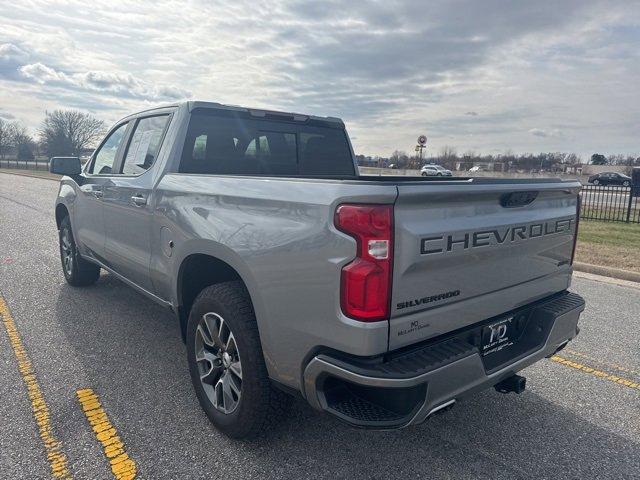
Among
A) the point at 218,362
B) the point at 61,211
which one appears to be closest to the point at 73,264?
the point at 61,211

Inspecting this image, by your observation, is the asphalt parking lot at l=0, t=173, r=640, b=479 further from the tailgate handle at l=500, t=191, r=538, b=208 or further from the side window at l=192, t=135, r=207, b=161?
the side window at l=192, t=135, r=207, b=161

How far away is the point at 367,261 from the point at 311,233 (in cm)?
30

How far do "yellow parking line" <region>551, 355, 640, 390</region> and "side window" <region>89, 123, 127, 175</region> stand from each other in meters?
4.40

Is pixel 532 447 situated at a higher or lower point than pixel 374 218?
lower

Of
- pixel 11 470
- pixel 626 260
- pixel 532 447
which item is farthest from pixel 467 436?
pixel 626 260

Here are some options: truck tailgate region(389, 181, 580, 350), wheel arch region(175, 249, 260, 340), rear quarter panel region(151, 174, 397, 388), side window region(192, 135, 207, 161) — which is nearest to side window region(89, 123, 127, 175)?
side window region(192, 135, 207, 161)

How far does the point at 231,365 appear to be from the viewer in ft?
8.91

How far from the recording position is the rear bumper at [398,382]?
200 cm

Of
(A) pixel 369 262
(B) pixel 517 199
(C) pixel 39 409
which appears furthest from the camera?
(C) pixel 39 409

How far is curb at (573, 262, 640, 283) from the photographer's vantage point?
7031 mm

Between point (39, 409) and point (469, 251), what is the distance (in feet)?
9.33

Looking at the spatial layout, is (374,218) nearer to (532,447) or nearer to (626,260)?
(532,447)

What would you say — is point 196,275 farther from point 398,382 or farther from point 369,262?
point 398,382

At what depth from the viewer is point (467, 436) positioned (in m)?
2.86
